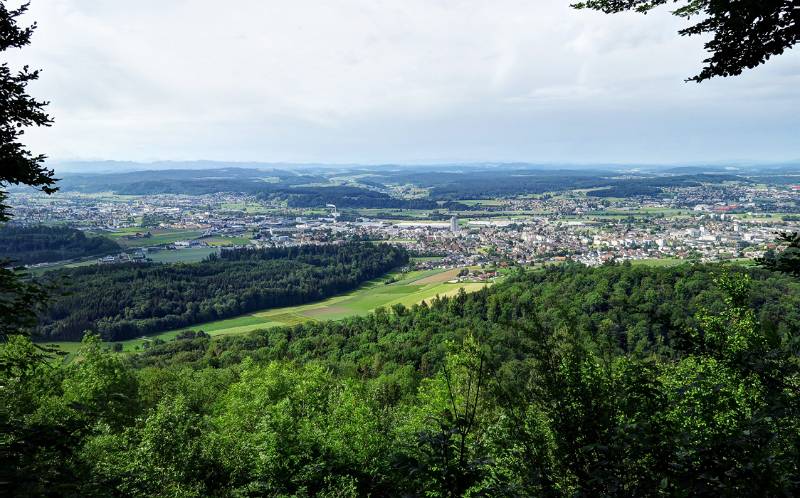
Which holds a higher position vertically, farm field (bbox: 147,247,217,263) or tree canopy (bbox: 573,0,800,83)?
tree canopy (bbox: 573,0,800,83)

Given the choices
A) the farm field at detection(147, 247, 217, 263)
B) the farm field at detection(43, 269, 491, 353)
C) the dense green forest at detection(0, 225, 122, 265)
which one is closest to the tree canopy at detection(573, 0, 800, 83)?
the farm field at detection(43, 269, 491, 353)

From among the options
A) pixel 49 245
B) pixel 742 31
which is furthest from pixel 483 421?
pixel 49 245

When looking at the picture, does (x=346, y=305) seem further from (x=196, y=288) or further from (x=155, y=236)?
(x=155, y=236)

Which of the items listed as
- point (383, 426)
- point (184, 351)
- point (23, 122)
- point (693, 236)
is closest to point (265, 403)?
point (383, 426)

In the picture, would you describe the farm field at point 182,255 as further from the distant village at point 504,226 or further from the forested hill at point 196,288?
the forested hill at point 196,288

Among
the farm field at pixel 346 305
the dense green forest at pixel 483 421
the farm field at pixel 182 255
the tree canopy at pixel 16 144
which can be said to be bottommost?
the farm field at pixel 346 305

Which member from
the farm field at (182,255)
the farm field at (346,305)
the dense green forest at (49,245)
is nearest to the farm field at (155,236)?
the dense green forest at (49,245)

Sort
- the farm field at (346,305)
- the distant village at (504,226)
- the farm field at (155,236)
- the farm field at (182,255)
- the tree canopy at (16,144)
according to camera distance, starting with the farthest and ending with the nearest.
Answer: the farm field at (155,236) < the distant village at (504,226) < the farm field at (182,255) < the farm field at (346,305) < the tree canopy at (16,144)

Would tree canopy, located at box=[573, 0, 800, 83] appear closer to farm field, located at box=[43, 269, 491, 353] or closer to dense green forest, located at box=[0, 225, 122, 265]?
farm field, located at box=[43, 269, 491, 353]
